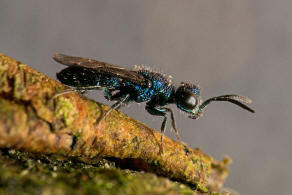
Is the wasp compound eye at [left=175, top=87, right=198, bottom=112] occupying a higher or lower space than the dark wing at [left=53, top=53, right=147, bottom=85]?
lower

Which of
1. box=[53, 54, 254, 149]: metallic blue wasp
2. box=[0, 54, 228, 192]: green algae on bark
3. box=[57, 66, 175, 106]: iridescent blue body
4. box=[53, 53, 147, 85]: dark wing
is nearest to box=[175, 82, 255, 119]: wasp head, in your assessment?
box=[53, 54, 254, 149]: metallic blue wasp

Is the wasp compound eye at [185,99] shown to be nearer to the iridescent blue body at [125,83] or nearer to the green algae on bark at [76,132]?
the iridescent blue body at [125,83]

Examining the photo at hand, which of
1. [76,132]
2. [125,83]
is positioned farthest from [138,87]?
[76,132]

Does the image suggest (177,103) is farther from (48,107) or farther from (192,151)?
(48,107)

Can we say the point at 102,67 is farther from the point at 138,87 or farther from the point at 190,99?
the point at 190,99

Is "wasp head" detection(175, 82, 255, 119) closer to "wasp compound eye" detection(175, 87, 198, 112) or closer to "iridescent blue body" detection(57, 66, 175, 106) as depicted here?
"wasp compound eye" detection(175, 87, 198, 112)

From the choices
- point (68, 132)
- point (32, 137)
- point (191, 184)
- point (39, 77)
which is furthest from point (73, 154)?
point (191, 184)

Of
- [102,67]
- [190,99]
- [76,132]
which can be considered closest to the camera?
[76,132]
